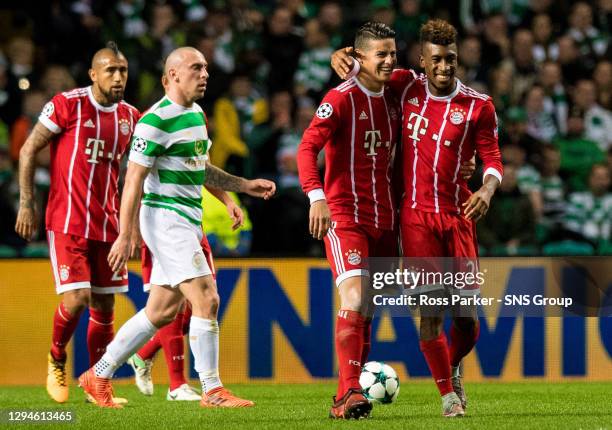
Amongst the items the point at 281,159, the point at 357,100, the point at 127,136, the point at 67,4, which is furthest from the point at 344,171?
the point at 67,4

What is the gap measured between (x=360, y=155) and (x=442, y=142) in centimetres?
48

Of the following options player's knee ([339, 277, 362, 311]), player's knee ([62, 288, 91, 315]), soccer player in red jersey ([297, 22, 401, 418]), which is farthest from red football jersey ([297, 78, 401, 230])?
player's knee ([62, 288, 91, 315])

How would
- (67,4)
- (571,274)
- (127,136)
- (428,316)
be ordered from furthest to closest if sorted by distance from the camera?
(67,4) < (571,274) < (127,136) < (428,316)

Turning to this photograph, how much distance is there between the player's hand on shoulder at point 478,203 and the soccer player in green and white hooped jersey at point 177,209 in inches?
46.3

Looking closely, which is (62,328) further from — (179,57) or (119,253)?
(179,57)

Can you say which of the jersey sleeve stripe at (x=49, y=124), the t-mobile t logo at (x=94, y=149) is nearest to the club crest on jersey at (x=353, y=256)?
the t-mobile t logo at (x=94, y=149)

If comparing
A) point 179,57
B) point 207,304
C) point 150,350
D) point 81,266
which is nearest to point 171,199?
point 207,304

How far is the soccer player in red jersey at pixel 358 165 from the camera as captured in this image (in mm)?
7031

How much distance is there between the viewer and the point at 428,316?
711 cm

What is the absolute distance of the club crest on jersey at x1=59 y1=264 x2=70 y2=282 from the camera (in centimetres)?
841

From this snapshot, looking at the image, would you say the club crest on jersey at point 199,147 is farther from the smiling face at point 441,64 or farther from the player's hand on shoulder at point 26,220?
the player's hand on shoulder at point 26,220

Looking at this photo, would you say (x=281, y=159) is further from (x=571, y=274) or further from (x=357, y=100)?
(x=357, y=100)

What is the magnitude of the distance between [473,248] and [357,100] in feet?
3.62

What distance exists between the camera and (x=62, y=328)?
8.56 metres
